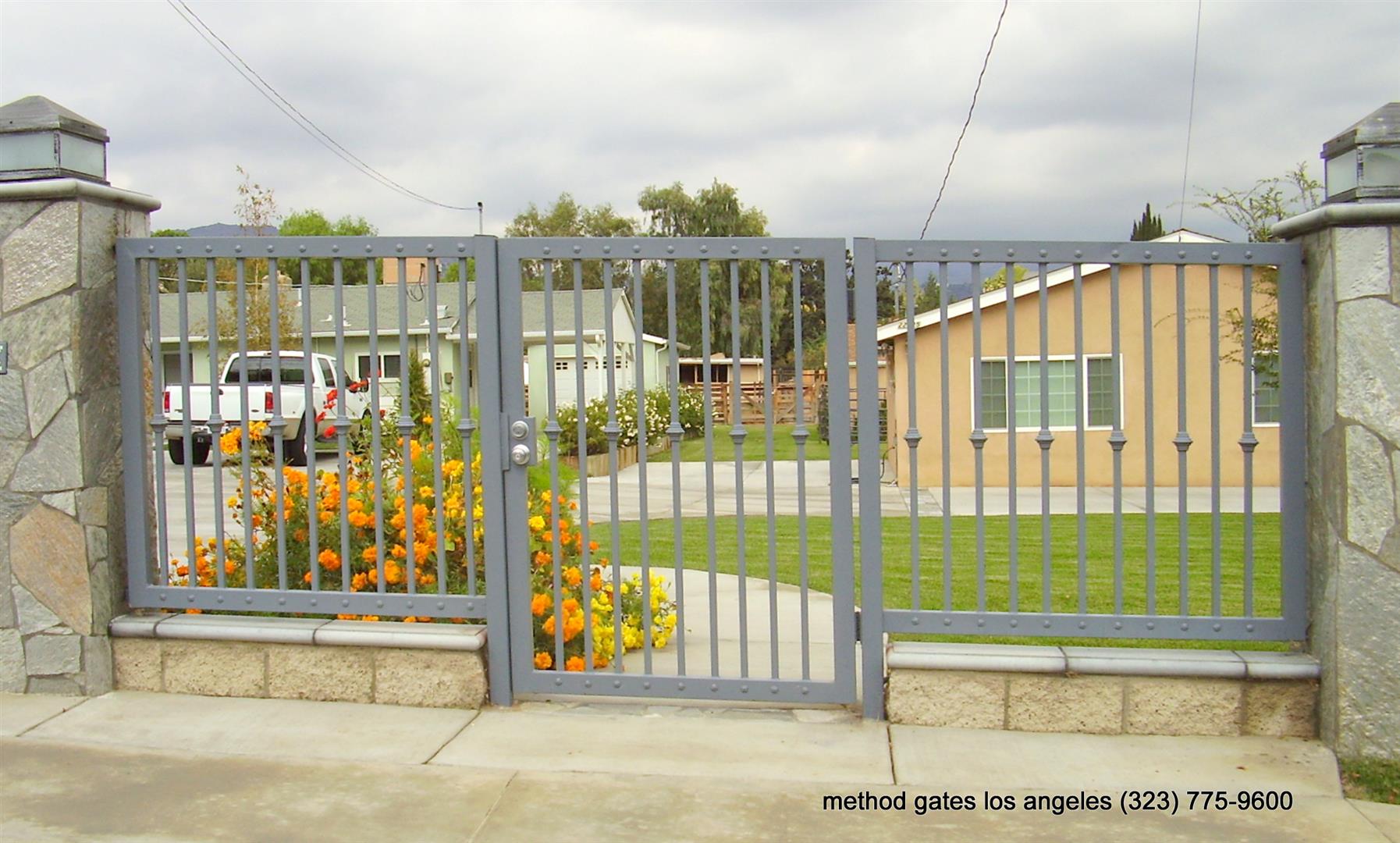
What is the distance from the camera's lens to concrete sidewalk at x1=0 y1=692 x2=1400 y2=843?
376cm

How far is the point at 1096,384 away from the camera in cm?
1731

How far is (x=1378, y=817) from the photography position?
3881 millimetres

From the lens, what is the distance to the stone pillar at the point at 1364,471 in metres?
4.21

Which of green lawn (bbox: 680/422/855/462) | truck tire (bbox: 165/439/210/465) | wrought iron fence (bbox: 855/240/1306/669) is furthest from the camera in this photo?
green lawn (bbox: 680/422/855/462)

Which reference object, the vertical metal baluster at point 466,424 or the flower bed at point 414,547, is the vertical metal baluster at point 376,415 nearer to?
the flower bed at point 414,547

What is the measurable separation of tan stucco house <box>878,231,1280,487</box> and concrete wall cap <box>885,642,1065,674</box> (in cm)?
1102

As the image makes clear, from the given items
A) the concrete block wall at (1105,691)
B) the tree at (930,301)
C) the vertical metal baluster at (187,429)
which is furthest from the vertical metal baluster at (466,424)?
the tree at (930,301)

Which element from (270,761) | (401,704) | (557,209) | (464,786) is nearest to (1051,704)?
(464,786)

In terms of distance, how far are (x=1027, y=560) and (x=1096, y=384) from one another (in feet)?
28.2

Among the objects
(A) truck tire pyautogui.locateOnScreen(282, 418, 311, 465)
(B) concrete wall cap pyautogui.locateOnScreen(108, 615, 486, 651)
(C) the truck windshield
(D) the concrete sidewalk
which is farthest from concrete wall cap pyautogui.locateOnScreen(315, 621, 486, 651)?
(C) the truck windshield

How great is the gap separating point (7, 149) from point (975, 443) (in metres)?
4.07

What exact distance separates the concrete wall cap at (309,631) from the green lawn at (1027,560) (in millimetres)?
2277

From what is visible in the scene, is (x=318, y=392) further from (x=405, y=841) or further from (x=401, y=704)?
(x=405, y=841)

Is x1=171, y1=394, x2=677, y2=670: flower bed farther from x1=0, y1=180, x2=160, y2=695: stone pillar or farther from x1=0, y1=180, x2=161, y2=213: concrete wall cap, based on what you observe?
x1=0, y1=180, x2=161, y2=213: concrete wall cap
